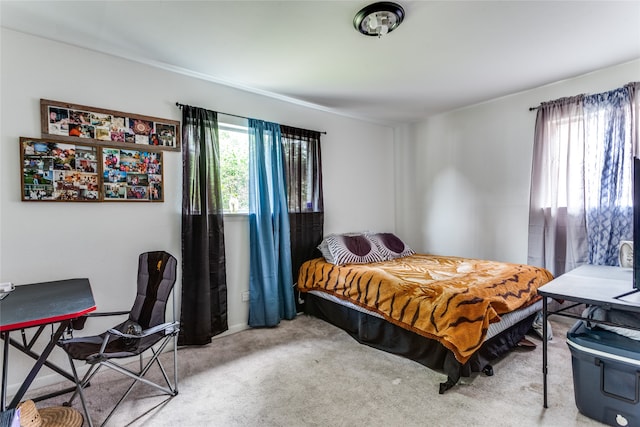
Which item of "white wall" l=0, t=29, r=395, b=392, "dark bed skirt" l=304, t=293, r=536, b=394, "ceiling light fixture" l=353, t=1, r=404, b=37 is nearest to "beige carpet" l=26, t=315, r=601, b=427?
"dark bed skirt" l=304, t=293, r=536, b=394

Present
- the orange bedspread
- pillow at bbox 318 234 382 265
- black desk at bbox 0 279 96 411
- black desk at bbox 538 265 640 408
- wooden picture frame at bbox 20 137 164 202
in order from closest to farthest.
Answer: black desk at bbox 0 279 96 411 → black desk at bbox 538 265 640 408 → the orange bedspread → wooden picture frame at bbox 20 137 164 202 → pillow at bbox 318 234 382 265

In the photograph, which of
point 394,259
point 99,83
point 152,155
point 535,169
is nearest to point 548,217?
point 535,169

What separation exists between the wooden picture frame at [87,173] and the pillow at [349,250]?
1.76 metres

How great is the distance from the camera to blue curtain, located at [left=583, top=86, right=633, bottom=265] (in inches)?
104

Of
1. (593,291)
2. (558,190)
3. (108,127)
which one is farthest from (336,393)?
(558,190)

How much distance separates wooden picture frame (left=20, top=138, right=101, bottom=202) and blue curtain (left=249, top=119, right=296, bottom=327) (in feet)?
4.34

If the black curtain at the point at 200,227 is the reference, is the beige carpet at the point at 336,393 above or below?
below

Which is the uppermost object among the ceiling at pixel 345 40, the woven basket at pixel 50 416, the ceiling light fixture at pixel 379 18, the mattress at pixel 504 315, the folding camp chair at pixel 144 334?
the ceiling at pixel 345 40

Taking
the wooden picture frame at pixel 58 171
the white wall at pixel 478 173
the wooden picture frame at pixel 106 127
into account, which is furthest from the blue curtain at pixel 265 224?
the white wall at pixel 478 173

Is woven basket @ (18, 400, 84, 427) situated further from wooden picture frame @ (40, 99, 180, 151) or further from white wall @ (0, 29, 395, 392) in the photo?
wooden picture frame @ (40, 99, 180, 151)

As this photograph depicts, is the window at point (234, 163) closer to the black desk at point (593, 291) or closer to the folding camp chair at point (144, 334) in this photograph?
the folding camp chair at point (144, 334)

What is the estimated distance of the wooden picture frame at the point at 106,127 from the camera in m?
2.20

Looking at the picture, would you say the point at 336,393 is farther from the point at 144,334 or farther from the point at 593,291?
the point at 593,291

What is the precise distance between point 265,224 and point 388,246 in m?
1.56
